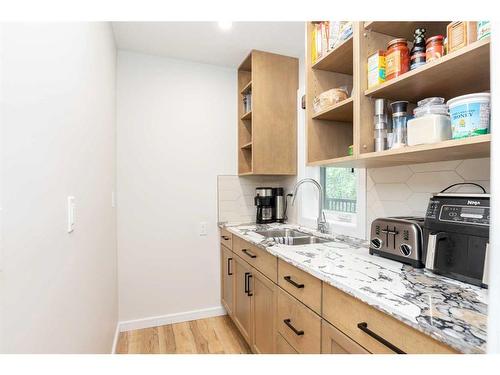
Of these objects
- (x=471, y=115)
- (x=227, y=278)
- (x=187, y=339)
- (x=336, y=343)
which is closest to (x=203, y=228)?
(x=227, y=278)

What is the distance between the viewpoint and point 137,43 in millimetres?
2166

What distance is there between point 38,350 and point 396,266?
1234 mm

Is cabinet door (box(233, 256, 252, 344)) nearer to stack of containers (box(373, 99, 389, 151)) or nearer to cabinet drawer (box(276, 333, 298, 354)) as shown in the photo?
cabinet drawer (box(276, 333, 298, 354))

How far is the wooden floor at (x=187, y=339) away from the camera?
1.98 m

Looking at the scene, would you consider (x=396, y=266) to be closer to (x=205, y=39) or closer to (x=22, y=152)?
(x=22, y=152)

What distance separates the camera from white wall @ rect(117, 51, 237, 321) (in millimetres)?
2295

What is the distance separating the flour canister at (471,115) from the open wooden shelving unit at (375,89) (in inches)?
1.5

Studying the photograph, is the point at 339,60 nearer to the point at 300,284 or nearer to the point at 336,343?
the point at 300,284

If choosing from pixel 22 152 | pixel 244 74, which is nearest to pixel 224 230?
pixel 244 74

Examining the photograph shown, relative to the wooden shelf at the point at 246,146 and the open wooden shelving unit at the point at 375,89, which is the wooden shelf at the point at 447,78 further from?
the wooden shelf at the point at 246,146

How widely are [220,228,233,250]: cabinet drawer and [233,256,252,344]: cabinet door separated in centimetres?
16

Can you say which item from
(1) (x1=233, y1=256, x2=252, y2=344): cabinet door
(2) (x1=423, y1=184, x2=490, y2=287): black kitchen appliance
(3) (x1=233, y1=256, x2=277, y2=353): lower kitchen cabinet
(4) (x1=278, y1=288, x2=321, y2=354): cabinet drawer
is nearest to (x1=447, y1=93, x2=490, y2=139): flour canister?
(2) (x1=423, y1=184, x2=490, y2=287): black kitchen appliance

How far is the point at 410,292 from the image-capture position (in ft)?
2.76

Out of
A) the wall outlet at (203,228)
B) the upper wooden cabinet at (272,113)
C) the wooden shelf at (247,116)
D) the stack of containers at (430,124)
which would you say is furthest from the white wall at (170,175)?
the stack of containers at (430,124)
